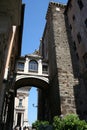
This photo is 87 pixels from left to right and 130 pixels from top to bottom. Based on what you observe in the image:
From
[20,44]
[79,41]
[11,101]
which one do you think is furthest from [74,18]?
[11,101]

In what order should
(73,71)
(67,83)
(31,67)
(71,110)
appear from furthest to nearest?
1. (31,67)
2. (73,71)
3. (67,83)
4. (71,110)

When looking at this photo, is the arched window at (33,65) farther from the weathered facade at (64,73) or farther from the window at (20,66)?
the weathered facade at (64,73)

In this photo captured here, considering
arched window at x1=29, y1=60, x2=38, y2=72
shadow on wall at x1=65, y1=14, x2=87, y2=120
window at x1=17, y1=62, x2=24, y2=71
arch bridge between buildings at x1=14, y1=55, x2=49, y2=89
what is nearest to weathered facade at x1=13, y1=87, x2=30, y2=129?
arch bridge between buildings at x1=14, y1=55, x2=49, y2=89

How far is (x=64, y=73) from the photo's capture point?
16.5 meters

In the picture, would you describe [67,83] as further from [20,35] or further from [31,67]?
[20,35]

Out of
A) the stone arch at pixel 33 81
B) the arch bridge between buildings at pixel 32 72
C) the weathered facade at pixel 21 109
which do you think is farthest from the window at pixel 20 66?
the weathered facade at pixel 21 109

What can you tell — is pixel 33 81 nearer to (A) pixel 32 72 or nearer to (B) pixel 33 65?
(A) pixel 32 72

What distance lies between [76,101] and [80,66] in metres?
4.28

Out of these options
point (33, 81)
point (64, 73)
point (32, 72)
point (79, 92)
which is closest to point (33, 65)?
point (32, 72)

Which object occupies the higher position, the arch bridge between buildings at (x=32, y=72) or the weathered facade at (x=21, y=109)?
the arch bridge between buildings at (x=32, y=72)

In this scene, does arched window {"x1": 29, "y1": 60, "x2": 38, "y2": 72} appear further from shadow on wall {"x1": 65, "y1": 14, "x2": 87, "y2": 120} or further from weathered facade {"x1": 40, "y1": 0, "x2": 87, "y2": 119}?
shadow on wall {"x1": 65, "y1": 14, "x2": 87, "y2": 120}

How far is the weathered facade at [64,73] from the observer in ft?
48.2

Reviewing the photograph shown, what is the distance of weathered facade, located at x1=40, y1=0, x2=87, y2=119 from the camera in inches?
579

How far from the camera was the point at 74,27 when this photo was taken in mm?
20031
